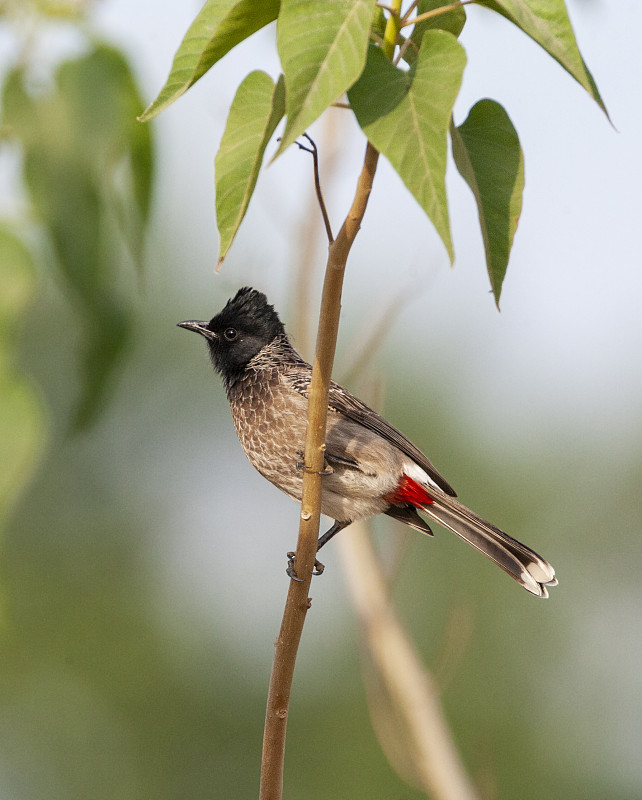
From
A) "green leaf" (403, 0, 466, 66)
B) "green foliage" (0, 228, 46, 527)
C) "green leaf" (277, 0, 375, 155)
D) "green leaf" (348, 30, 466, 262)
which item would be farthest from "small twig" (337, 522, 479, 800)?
"green leaf" (277, 0, 375, 155)

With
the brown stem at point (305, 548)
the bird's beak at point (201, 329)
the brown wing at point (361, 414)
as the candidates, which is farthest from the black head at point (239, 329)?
the brown stem at point (305, 548)

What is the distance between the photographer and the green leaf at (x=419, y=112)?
1.11 metres

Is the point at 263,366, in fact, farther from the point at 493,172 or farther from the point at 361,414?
the point at 493,172

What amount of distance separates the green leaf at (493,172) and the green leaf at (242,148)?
0.30 metres

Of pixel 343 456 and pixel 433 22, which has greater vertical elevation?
pixel 433 22

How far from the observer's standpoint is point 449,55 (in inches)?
49.0

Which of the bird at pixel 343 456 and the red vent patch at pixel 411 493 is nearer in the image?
the bird at pixel 343 456

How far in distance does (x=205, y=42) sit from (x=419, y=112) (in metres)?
0.38

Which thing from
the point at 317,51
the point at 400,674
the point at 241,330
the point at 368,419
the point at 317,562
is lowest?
the point at 400,674

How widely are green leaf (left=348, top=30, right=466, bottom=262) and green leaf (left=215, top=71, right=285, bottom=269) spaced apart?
148 millimetres

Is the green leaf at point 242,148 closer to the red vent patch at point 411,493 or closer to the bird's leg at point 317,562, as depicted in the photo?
the bird's leg at point 317,562

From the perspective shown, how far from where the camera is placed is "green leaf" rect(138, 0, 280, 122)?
1.32 metres

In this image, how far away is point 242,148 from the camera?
54.1 inches

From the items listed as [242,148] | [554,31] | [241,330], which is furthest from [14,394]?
[241,330]
